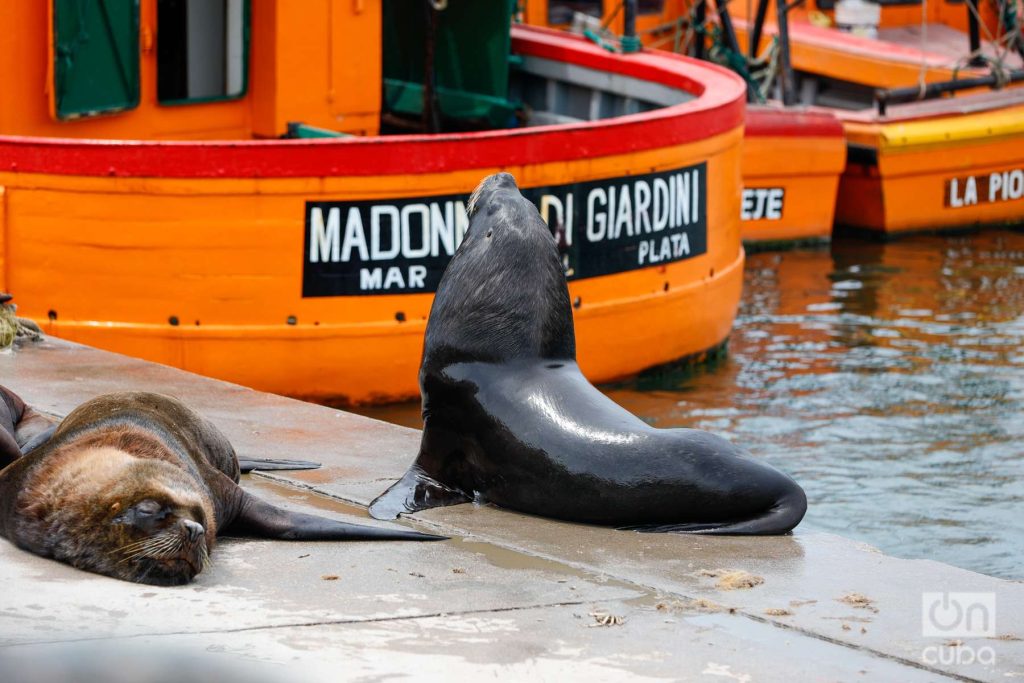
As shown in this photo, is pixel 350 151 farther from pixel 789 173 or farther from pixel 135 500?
pixel 789 173

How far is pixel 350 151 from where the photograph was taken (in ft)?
27.5

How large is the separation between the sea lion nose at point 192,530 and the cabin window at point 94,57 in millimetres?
6341

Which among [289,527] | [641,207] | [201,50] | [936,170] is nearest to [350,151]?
[641,207]

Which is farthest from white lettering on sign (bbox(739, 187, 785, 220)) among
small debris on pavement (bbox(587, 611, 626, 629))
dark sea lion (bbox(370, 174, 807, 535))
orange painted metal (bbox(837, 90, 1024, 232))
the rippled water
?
small debris on pavement (bbox(587, 611, 626, 629))

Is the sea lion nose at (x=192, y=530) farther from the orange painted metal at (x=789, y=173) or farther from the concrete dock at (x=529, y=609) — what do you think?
the orange painted metal at (x=789, y=173)

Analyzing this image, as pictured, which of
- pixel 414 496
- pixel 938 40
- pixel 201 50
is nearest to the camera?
pixel 414 496

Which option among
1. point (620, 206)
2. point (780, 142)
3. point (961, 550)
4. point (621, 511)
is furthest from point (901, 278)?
point (621, 511)

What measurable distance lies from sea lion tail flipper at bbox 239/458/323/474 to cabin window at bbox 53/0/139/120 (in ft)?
16.2

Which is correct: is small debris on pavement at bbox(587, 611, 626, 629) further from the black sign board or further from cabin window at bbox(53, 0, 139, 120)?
cabin window at bbox(53, 0, 139, 120)

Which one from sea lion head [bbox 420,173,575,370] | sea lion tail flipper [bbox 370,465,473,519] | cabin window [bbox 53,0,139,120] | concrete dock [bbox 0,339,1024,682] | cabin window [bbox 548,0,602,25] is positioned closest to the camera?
concrete dock [bbox 0,339,1024,682]

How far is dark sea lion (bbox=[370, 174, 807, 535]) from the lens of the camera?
5250 mm

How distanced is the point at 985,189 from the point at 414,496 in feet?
38.0

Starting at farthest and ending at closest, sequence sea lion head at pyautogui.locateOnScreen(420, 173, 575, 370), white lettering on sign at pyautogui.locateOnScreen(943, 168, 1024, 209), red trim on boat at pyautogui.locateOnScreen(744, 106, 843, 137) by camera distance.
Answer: white lettering on sign at pyautogui.locateOnScreen(943, 168, 1024, 209) → red trim on boat at pyautogui.locateOnScreen(744, 106, 843, 137) → sea lion head at pyautogui.locateOnScreen(420, 173, 575, 370)

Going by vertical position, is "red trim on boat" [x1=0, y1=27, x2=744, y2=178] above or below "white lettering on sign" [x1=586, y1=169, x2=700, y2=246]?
above
